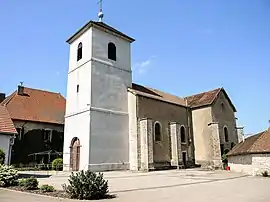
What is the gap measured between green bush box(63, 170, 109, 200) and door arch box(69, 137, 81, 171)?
17.7m

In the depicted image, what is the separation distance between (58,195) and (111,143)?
58.9 ft

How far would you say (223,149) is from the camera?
37.0m

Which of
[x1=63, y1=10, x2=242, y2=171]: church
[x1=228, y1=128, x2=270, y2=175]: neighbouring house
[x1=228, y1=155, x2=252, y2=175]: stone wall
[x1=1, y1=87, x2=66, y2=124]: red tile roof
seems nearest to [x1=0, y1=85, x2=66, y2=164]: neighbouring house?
[x1=1, y1=87, x2=66, y2=124]: red tile roof

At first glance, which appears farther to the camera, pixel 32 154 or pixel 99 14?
pixel 99 14

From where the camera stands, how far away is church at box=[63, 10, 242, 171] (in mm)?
28203

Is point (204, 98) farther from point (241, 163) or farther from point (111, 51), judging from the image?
point (111, 51)

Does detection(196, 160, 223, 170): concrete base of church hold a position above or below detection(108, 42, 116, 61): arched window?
below

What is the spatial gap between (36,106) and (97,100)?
12793mm

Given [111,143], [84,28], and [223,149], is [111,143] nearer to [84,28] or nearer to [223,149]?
[84,28]

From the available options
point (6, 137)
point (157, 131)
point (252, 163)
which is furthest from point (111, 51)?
point (252, 163)

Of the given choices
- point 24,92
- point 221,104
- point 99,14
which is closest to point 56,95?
point 24,92

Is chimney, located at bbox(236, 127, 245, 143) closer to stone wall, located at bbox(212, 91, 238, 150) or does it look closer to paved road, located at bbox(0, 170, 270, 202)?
stone wall, located at bbox(212, 91, 238, 150)

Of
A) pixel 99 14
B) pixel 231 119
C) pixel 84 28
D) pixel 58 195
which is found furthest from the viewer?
pixel 231 119

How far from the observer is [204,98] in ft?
132
